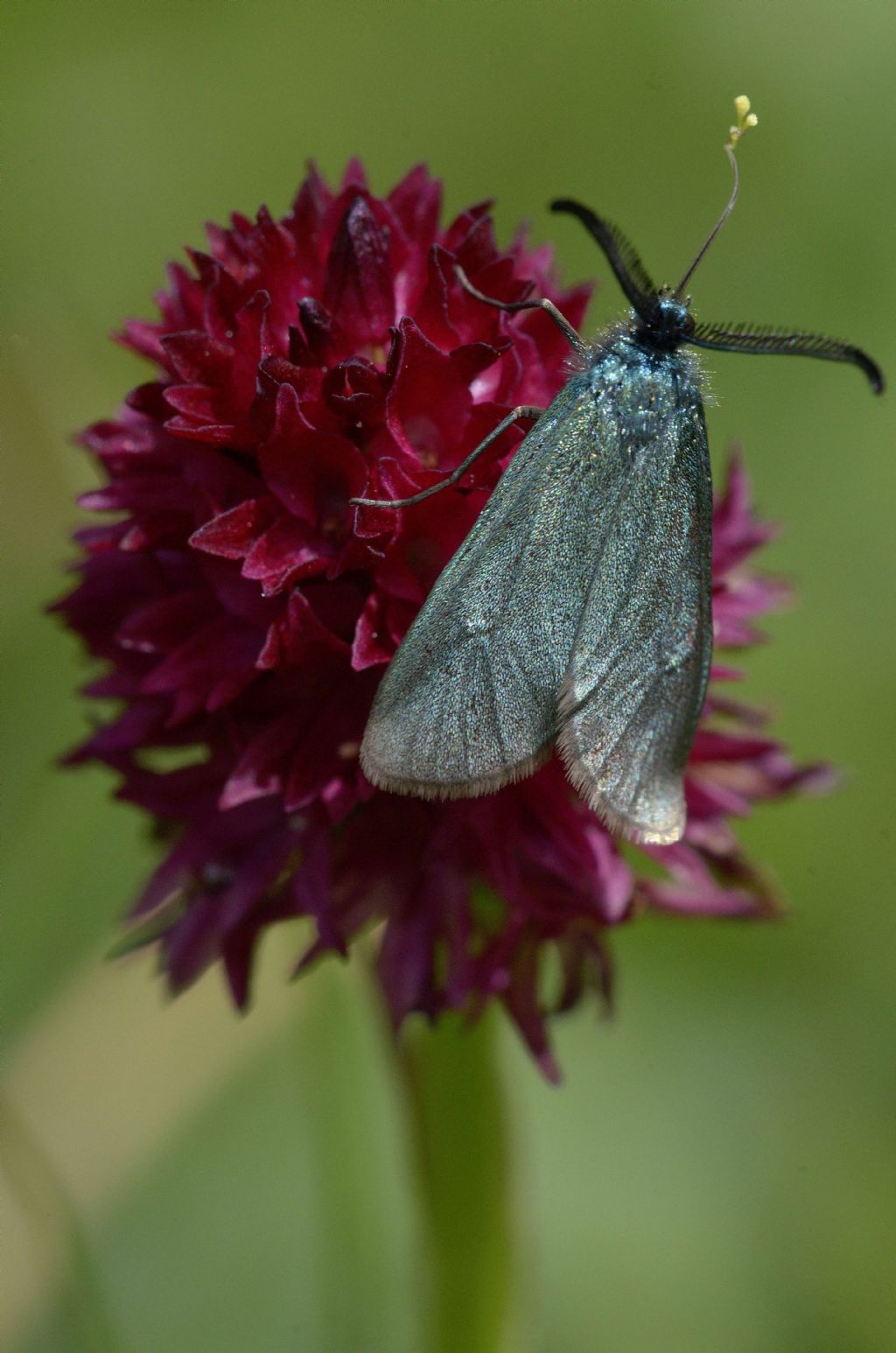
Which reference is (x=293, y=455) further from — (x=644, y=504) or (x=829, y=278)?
(x=829, y=278)

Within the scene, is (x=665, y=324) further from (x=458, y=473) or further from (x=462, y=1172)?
(x=462, y=1172)

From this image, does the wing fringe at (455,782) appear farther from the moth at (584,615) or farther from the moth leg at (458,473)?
the moth leg at (458,473)

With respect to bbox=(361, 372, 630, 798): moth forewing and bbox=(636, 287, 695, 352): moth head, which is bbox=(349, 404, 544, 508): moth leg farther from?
bbox=(636, 287, 695, 352): moth head

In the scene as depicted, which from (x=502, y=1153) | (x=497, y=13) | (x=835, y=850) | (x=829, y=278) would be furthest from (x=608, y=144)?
(x=502, y=1153)

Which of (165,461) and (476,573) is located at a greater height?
(165,461)

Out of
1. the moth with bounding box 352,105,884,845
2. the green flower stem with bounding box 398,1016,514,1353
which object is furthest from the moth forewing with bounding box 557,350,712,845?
the green flower stem with bounding box 398,1016,514,1353

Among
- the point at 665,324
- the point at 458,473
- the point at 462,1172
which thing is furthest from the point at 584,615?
the point at 462,1172
